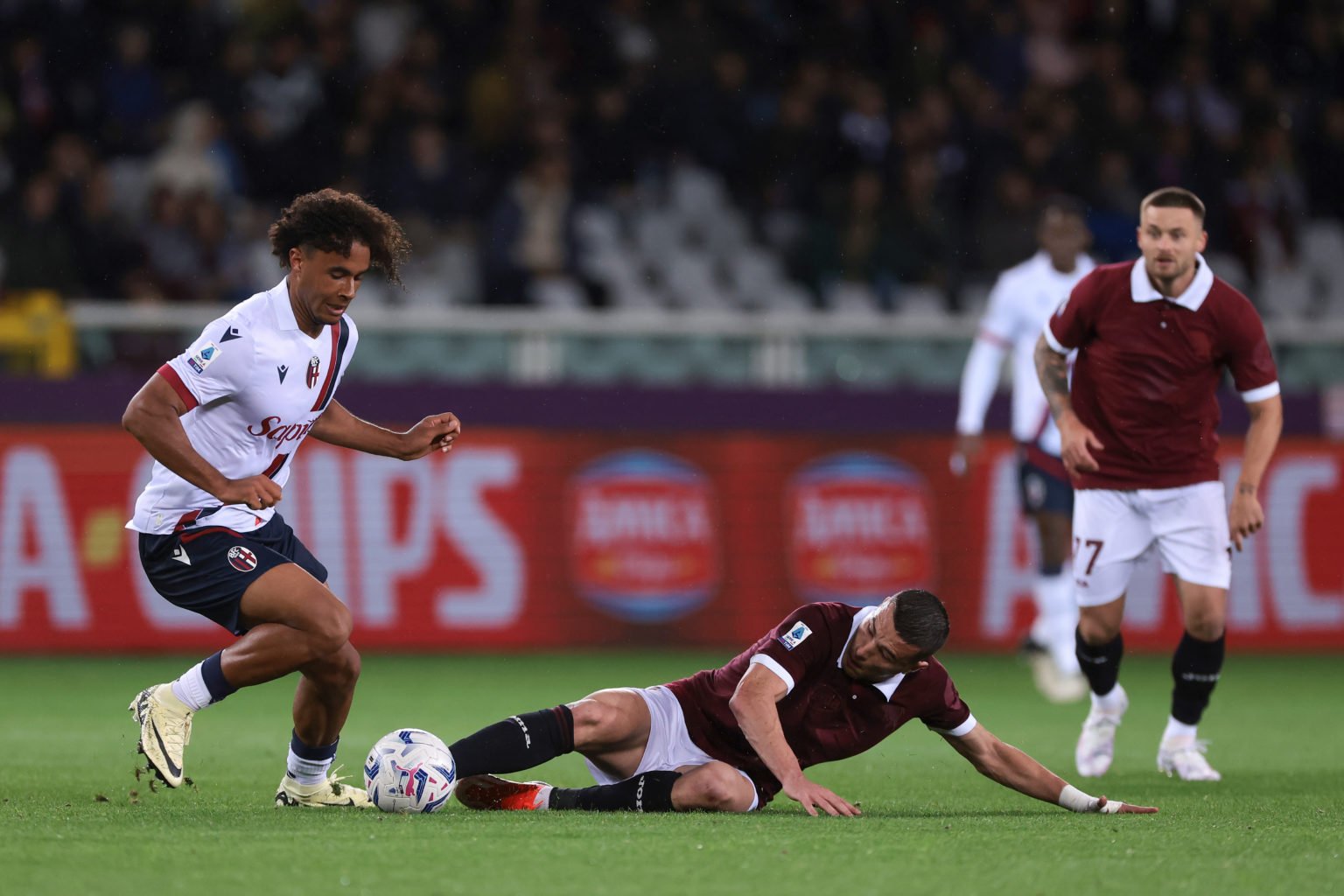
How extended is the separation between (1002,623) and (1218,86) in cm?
678

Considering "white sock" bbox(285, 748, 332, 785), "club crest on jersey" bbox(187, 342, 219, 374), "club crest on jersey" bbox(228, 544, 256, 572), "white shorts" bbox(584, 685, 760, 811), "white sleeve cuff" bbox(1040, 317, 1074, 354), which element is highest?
"white sleeve cuff" bbox(1040, 317, 1074, 354)

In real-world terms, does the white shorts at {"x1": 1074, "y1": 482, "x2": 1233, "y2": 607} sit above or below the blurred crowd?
below

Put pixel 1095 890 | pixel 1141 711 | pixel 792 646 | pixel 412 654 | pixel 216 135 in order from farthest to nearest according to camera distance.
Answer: pixel 216 135
pixel 412 654
pixel 1141 711
pixel 792 646
pixel 1095 890

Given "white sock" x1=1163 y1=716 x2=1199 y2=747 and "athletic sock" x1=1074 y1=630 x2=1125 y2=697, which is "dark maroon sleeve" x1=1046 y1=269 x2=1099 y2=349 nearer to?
"athletic sock" x1=1074 y1=630 x2=1125 y2=697

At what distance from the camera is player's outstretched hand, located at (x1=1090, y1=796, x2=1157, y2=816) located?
21.4 ft

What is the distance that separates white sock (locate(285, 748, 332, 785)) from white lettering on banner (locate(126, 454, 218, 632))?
258 inches

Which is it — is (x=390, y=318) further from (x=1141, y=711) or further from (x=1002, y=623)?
(x=1141, y=711)

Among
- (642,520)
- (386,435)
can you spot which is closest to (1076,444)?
(386,435)

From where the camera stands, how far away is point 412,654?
13461 millimetres

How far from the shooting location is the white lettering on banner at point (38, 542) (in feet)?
42.0

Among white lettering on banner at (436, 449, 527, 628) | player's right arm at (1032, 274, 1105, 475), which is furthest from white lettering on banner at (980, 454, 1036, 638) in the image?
player's right arm at (1032, 274, 1105, 475)

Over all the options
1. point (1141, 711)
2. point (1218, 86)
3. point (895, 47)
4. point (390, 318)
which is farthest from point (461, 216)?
point (1218, 86)

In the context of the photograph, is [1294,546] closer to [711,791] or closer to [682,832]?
[711,791]

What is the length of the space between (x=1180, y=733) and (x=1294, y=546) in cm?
692
